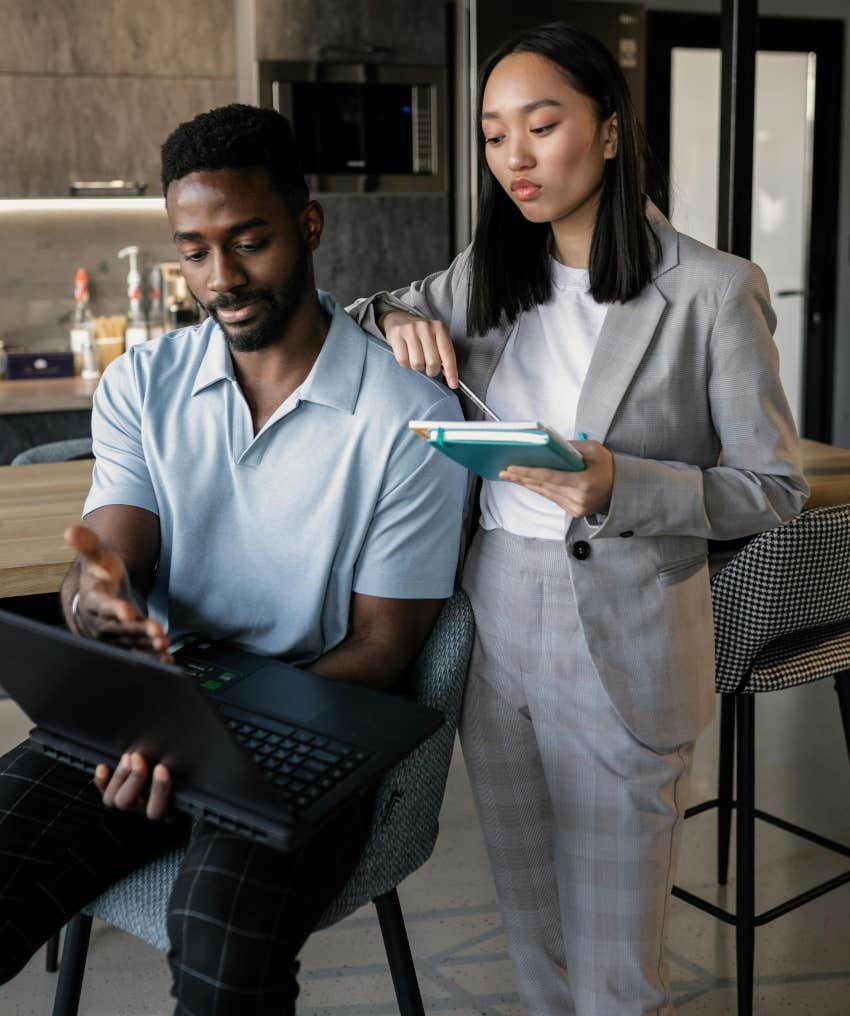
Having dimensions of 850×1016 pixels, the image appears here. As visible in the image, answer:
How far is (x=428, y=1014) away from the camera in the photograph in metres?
1.92

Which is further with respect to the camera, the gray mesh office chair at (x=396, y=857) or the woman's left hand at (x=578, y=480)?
the gray mesh office chair at (x=396, y=857)

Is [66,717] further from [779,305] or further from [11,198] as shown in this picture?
[779,305]

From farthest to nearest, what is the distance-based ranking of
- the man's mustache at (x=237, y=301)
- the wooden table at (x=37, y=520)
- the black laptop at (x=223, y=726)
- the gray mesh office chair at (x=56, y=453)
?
the gray mesh office chair at (x=56, y=453), the wooden table at (x=37, y=520), the man's mustache at (x=237, y=301), the black laptop at (x=223, y=726)

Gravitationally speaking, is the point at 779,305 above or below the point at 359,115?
below

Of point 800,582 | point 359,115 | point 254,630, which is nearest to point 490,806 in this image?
point 254,630

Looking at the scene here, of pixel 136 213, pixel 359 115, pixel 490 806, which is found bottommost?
pixel 490 806

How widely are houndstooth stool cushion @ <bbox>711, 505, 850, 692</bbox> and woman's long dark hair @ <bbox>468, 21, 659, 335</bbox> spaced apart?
53cm

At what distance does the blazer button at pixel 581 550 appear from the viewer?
1.40 meters

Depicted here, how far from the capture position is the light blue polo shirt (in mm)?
1514

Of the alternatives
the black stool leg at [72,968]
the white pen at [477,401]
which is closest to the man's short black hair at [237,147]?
the white pen at [477,401]

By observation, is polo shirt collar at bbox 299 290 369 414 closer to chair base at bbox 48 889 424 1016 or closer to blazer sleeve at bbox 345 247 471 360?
blazer sleeve at bbox 345 247 471 360

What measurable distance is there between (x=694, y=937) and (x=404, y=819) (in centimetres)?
94

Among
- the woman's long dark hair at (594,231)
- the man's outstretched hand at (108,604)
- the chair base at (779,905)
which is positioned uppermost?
the woman's long dark hair at (594,231)

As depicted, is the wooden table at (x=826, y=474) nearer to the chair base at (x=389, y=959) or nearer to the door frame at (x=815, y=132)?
the chair base at (x=389, y=959)
